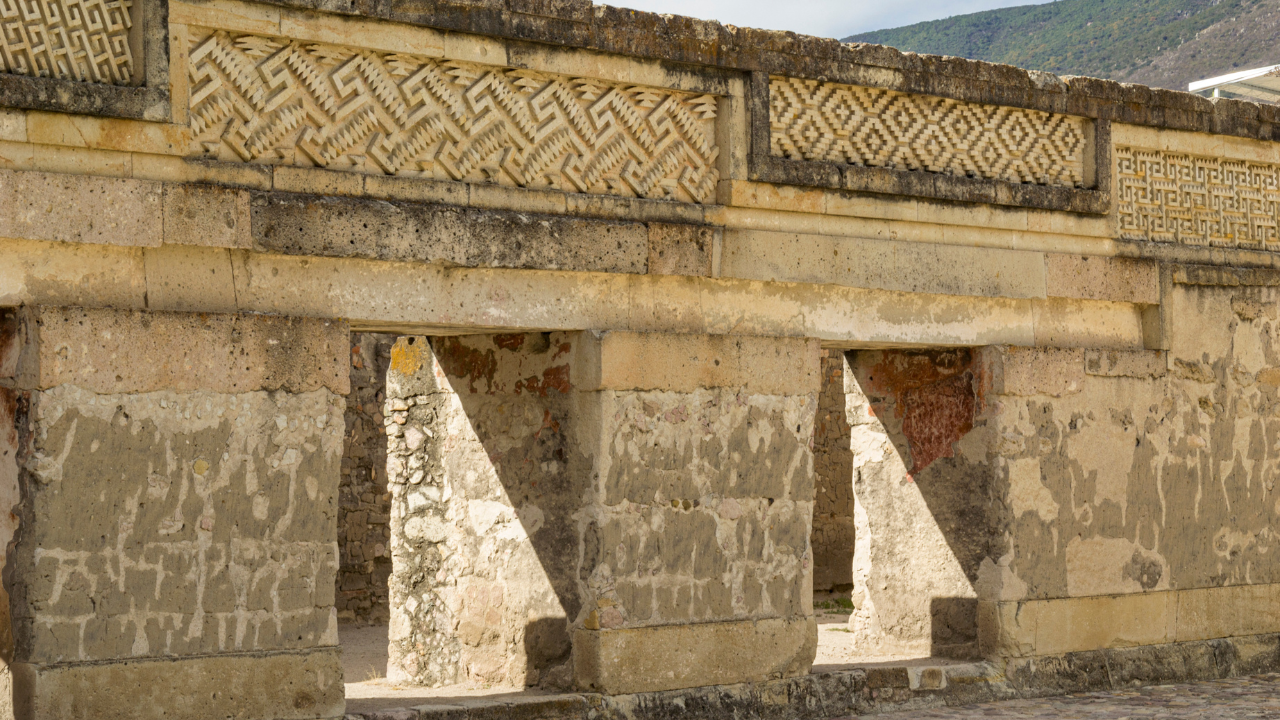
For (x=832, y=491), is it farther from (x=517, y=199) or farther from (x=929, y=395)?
(x=517, y=199)

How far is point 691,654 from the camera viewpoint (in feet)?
17.3

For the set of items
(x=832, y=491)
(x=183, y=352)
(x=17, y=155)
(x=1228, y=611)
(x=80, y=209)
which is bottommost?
(x=1228, y=611)

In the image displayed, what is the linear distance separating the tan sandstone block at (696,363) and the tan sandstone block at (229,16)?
1.53 m

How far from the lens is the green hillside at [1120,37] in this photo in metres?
40.5

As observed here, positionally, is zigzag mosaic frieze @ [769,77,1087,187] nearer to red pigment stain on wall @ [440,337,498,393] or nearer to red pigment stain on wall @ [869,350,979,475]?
red pigment stain on wall @ [869,350,979,475]

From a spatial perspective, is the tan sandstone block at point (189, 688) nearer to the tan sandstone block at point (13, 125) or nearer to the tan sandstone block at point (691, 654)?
the tan sandstone block at point (691, 654)

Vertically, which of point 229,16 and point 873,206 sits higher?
point 229,16

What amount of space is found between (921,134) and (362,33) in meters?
2.48

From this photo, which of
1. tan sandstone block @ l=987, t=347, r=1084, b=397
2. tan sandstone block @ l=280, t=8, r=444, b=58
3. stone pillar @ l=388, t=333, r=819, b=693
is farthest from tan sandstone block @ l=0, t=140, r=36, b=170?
tan sandstone block @ l=987, t=347, r=1084, b=397

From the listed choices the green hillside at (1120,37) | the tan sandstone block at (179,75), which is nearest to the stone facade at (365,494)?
the tan sandstone block at (179,75)

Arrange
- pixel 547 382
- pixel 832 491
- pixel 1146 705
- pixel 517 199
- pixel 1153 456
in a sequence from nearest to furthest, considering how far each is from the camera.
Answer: pixel 517 199, pixel 547 382, pixel 1146 705, pixel 1153 456, pixel 832 491

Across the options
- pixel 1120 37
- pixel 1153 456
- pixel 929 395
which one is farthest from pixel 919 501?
pixel 1120 37

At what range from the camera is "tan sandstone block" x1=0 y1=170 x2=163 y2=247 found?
161 inches

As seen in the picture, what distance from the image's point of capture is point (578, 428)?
521 cm
